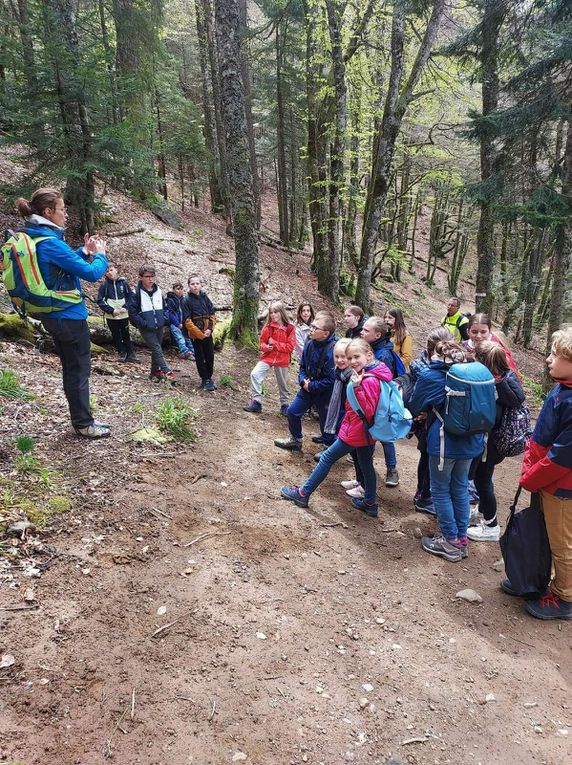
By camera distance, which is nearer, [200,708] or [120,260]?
[200,708]

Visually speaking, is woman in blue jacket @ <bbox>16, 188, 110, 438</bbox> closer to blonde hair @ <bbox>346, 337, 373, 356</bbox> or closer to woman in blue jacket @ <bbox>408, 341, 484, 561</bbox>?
blonde hair @ <bbox>346, 337, 373, 356</bbox>

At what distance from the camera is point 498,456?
15.4 feet

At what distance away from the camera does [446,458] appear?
169 inches

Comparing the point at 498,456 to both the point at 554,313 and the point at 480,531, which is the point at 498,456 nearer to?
the point at 480,531

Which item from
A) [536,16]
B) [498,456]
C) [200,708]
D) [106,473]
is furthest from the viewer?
[536,16]

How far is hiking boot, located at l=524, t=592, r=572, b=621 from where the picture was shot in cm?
372

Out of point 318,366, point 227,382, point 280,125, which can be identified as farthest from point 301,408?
point 280,125

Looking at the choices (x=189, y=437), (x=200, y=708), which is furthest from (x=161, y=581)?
(x=189, y=437)

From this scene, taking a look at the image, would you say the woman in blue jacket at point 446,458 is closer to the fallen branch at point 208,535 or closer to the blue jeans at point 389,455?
the blue jeans at point 389,455

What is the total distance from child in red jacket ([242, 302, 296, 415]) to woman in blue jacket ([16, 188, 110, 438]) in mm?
2922

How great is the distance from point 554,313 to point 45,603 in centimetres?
1159

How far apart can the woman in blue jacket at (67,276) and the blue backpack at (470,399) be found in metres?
3.56

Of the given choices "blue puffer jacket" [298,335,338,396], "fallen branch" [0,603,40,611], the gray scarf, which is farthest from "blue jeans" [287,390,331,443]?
"fallen branch" [0,603,40,611]

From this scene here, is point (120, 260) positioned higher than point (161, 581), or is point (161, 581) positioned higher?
point (120, 260)
